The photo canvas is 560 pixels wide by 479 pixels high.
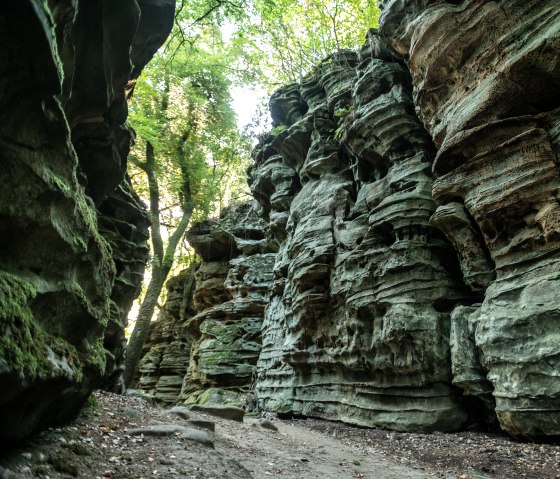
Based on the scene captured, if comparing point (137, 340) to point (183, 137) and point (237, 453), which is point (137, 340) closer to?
point (237, 453)

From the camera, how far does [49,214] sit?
488 cm

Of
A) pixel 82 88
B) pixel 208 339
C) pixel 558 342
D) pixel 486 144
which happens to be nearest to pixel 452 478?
pixel 558 342

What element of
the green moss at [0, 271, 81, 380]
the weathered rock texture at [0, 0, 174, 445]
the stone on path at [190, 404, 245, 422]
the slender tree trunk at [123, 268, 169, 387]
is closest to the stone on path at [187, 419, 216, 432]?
the weathered rock texture at [0, 0, 174, 445]

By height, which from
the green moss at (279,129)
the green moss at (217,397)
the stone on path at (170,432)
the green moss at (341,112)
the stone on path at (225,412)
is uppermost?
the green moss at (279,129)

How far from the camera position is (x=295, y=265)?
16.5 meters

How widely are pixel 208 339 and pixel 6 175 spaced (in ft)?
67.5

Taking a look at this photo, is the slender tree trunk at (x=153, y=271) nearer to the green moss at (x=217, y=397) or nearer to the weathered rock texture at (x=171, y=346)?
the green moss at (x=217, y=397)

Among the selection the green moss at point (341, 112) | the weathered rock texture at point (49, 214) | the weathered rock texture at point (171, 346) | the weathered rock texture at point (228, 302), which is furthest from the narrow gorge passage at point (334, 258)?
the weathered rock texture at point (171, 346)

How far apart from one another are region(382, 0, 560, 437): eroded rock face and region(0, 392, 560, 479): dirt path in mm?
1139

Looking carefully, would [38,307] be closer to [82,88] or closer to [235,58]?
[82,88]

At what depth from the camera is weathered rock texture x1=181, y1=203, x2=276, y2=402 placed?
72.6 ft

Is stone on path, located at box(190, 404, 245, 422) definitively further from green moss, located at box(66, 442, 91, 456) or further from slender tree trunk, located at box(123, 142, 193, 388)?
green moss, located at box(66, 442, 91, 456)

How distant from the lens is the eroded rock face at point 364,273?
1054cm

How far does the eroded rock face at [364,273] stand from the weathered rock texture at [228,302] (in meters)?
3.46
